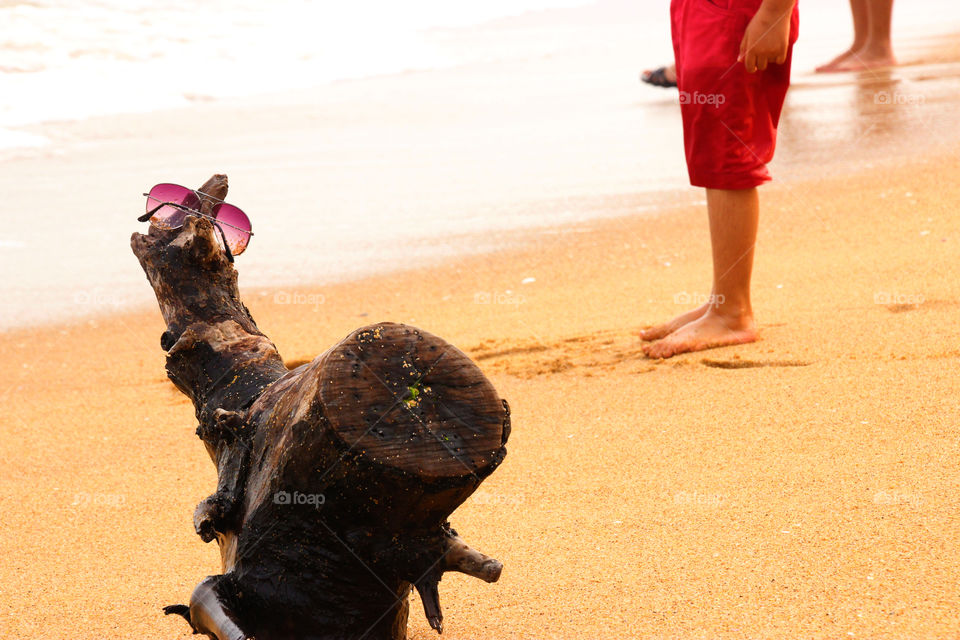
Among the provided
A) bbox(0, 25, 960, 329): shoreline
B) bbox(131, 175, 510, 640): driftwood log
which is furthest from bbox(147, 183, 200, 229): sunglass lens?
bbox(0, 25, 960, 329): shoreline

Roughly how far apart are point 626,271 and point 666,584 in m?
3.28

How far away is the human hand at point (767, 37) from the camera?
354 centimetres

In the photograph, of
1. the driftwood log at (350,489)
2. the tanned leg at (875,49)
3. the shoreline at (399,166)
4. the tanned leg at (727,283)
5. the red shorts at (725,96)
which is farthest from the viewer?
the tanned leg at (875,49)

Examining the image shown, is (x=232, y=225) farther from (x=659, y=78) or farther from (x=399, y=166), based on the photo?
(x=659, y=78)

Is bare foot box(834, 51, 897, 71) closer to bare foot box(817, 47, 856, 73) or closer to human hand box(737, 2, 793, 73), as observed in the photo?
bare foot box(817, 47, 856, 73)

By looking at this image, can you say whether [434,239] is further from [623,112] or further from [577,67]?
[577,67]

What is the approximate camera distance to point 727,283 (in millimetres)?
3963

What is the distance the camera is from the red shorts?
3.72 metres

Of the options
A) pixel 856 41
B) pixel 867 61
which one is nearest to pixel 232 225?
pixel 867 61

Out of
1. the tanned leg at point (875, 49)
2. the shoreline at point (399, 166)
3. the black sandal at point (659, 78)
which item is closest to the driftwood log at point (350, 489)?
the shoreline at point (399, 166)

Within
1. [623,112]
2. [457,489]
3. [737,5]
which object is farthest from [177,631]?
[623,112]

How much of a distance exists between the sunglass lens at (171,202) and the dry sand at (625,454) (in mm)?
879

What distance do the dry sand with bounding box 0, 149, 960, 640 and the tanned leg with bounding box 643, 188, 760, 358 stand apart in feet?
0.29

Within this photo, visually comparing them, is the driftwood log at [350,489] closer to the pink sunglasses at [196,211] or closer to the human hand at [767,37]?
the pink sunglasses at [196,211]
